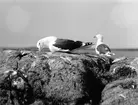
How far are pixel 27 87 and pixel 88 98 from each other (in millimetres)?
1911

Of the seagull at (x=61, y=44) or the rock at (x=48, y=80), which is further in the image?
the seagull at (x=61, y=44)

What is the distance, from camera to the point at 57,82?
10805 mm

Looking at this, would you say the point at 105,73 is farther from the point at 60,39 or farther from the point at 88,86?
the point at 60,39

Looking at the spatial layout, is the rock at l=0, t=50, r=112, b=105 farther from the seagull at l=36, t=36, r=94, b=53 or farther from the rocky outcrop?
the seagull at l=36, t=36, r=94, b=53

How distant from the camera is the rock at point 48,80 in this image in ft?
35.2

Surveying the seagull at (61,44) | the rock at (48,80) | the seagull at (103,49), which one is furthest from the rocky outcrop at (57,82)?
the seagull at (103,49)

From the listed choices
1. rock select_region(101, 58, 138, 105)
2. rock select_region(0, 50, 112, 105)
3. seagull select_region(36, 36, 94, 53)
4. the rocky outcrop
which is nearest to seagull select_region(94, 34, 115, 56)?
seagull select_region(36, 36, 94, 53)

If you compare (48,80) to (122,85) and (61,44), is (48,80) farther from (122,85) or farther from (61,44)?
(122,85)

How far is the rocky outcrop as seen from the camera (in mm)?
10711

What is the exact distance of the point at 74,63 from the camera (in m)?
11.2

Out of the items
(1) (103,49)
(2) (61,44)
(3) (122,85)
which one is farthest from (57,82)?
(1) (103,49)

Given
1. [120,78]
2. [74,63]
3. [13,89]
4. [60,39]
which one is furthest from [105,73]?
[13,89]

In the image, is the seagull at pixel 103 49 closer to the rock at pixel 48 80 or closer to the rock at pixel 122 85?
the rock at pixel 122 85

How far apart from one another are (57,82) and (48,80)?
31 centimetres
